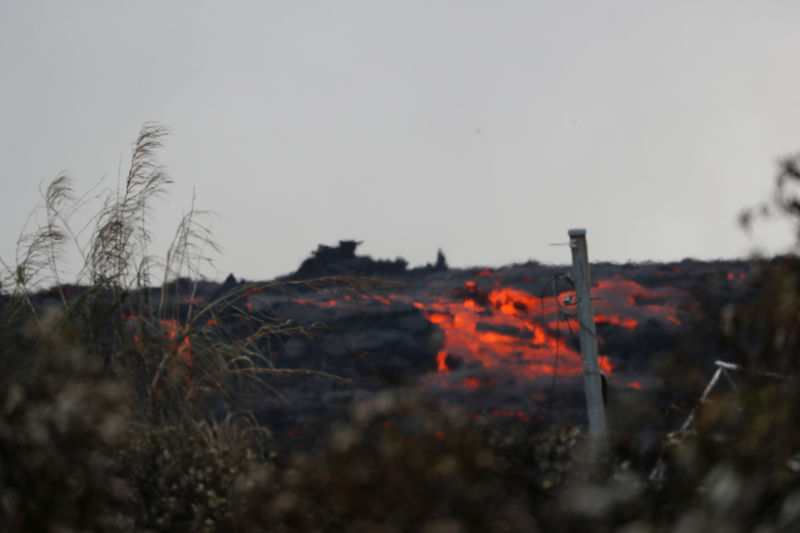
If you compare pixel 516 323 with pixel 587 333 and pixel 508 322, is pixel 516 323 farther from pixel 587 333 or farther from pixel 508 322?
pixel 587 333

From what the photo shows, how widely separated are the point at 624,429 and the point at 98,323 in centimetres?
450

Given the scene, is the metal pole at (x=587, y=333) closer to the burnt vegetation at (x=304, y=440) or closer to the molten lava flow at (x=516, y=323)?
the burnt vegetation at (x=304, y=440)

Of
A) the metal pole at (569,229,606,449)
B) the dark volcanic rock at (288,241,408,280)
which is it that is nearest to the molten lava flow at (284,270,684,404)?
the dark volcanic rock at (288,241,408,280)

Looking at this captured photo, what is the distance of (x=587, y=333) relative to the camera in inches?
391

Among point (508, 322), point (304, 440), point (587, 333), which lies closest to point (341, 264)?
point (508, 322)

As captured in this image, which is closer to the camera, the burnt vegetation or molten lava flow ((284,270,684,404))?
the burnt vegetation

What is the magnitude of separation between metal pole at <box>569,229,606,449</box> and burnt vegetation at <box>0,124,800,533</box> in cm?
174

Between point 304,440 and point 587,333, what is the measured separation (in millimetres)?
4236

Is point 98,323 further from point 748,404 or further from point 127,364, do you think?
point 748,404

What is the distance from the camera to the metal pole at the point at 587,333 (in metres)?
9.82

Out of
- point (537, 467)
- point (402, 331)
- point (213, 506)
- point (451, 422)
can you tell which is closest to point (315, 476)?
point (451, 422)

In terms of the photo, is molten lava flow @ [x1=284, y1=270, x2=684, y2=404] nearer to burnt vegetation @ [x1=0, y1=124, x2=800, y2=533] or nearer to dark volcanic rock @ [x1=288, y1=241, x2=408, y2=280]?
dark volcanic rock @ [x1=288, y1=241, x2=408, y2=280]

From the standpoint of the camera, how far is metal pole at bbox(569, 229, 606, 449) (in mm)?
9820

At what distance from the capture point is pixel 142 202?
7184mm
